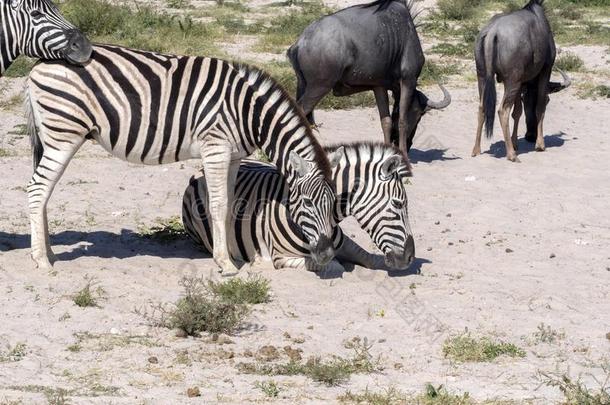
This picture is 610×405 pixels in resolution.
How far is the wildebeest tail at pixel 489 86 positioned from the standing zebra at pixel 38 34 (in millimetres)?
5781

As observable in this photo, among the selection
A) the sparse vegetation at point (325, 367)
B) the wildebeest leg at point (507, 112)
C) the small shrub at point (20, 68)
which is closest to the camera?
the sparse vegetation at point (325, 367)

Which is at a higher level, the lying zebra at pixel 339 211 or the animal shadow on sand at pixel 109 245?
the lying zebra at pixel 339 211

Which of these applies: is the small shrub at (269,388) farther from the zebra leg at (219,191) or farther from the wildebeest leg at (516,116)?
the wildebeest leg at (516,116)

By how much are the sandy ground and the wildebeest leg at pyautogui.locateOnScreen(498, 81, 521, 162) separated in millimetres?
467

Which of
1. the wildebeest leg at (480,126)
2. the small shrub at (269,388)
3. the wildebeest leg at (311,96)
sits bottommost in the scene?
the wildebeest leg at (480,126)

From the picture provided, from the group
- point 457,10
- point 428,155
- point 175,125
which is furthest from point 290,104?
point 457,10

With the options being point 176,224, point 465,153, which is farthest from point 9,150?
point 465,153

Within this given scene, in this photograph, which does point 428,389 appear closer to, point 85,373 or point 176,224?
point 85,373

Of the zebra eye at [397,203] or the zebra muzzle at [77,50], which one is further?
the zebra eye at [397,203]

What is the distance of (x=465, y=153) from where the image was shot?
12.6 m

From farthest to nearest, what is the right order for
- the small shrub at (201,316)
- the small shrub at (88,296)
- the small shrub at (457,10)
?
the small shrub at (457,10), the small shrub at (88,296), the small shrub at (201,316)

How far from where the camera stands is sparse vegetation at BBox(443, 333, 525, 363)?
643 cm

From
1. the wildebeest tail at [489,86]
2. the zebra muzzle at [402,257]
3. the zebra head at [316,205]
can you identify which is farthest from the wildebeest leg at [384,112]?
the zebra head at [316,205]

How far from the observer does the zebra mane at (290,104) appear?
776 centimetres
